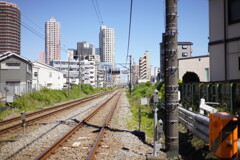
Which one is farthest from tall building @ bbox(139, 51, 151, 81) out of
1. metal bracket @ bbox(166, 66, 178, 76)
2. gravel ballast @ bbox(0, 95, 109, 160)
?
metal bracket @ bbox(166, 66, 178, 76)

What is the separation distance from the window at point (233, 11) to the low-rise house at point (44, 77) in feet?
147

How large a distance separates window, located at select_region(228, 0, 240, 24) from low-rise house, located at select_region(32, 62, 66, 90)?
4474cm

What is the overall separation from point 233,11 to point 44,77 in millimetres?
53480

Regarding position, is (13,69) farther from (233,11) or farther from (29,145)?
(29,145)

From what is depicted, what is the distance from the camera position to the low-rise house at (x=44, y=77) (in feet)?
191

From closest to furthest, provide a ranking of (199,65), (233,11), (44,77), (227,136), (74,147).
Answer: (227,136), (74,147), (233,11), (199,65), (44,77)

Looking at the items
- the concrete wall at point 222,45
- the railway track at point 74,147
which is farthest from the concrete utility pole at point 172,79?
the concrete wall at point 222,45

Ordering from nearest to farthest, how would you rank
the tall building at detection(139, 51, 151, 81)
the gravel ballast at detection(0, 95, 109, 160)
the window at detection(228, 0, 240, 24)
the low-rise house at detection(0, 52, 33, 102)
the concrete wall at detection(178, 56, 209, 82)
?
the gravel ballast at detection(0, 95, 109, 160) → the window at detection(228, 0, 240, 24) → the concrete wall at detection(178, 56, 209, 82) → the low-rise house at detection(0, 52, 33, 102) → the tall building at detection(139, 51, 151, 81)

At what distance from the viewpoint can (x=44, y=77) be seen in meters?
62.7

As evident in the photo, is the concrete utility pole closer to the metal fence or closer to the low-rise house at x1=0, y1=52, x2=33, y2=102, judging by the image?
the metal fence

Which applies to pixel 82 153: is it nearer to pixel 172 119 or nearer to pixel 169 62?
pixel 172 119

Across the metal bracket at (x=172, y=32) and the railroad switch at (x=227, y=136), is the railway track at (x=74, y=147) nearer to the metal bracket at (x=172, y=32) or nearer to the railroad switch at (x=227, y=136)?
the railroad switch at (x=227, y=136)

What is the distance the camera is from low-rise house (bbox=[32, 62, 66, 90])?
58.2 metres

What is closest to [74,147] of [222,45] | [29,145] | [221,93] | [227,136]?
[29,145]
